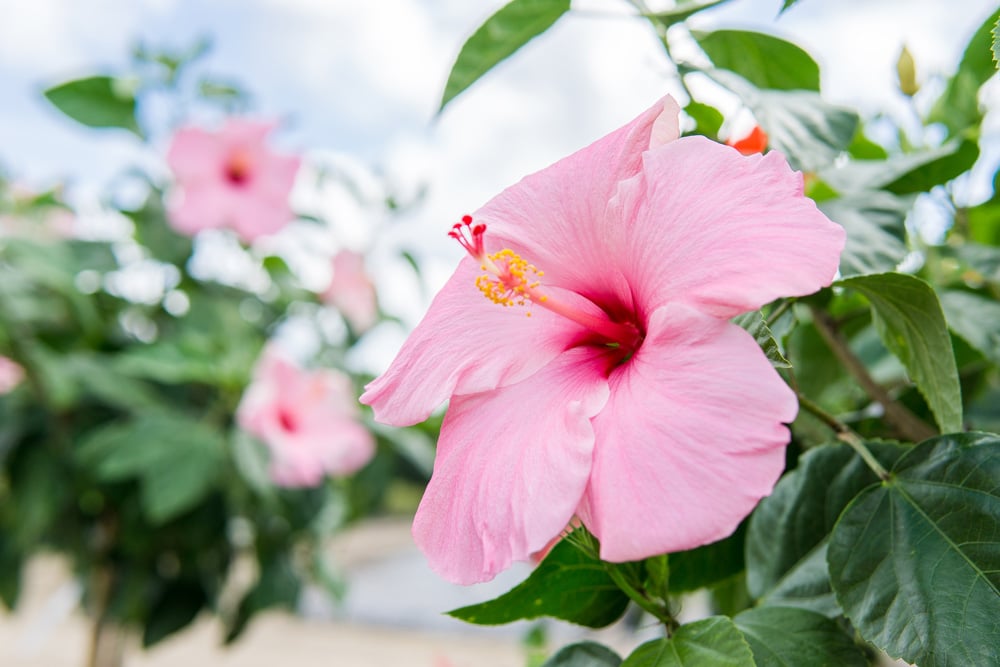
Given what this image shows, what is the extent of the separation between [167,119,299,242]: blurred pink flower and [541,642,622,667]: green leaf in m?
0.95

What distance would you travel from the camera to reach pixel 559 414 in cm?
27

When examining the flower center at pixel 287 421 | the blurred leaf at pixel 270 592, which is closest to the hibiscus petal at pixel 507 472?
the flower center at pixel 287 421

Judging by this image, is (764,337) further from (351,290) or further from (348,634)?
(348,634)

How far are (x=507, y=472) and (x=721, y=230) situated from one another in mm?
100

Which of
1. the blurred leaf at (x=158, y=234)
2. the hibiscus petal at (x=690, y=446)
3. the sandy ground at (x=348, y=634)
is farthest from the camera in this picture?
the sandy ground at (x=348, y=634)

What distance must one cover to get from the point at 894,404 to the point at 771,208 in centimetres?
19

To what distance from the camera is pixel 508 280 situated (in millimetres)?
296

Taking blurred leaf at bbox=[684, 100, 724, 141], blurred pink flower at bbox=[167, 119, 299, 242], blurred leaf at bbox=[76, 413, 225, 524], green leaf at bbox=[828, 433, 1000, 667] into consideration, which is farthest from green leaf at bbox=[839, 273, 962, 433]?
blurred pink flower at bbox=[167, 119, 299, 242]

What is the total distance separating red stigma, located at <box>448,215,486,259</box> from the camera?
295 mm

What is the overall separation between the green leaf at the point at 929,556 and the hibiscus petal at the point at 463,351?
0.42 feet

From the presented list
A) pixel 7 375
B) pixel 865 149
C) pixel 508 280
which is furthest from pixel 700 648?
pixel 7 375

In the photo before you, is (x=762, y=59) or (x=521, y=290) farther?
(x=762, y=59)

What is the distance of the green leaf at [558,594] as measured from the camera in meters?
0.32

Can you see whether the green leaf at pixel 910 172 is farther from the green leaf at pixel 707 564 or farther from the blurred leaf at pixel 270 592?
the blurred leaf at pixel 270 592
